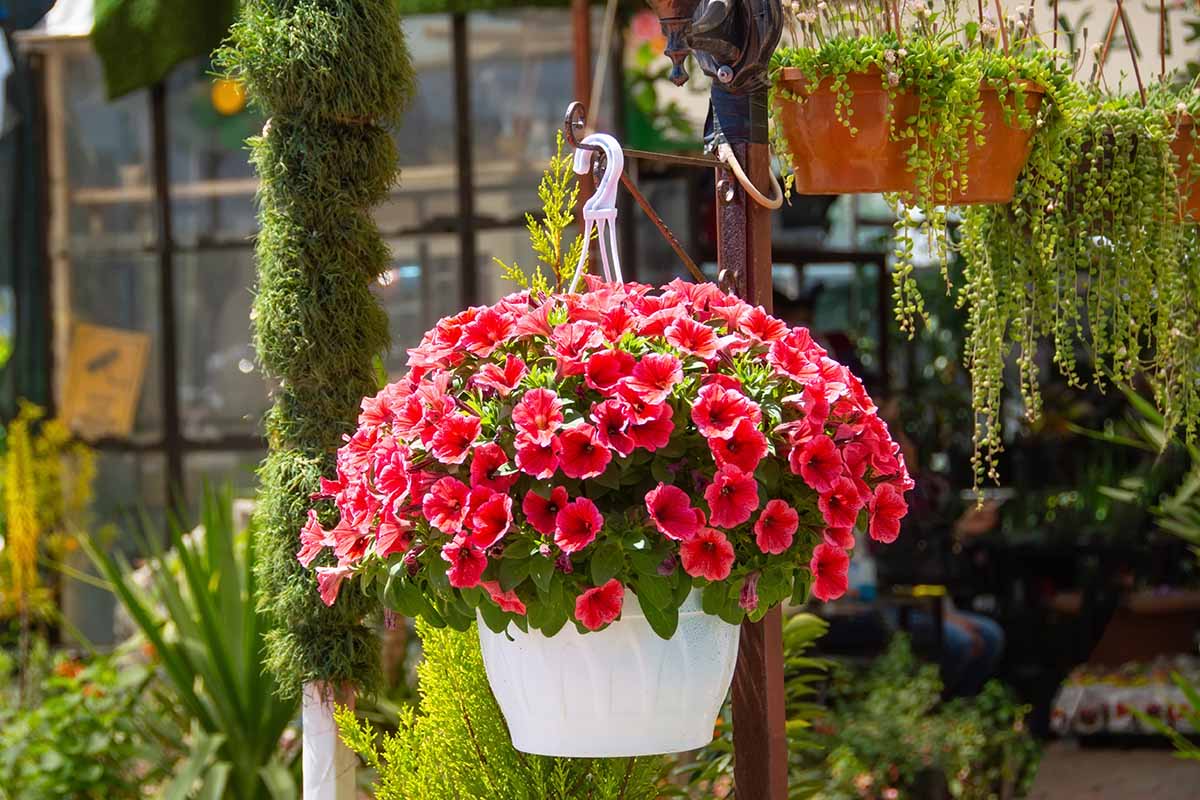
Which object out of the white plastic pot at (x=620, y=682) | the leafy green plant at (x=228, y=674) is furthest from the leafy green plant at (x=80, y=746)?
the white plastic pot at (x=620, y=682)

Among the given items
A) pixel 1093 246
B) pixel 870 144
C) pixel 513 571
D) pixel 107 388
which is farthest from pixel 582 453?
pixel 107 388

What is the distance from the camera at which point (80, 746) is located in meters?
3.70

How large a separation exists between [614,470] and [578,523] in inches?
2.7

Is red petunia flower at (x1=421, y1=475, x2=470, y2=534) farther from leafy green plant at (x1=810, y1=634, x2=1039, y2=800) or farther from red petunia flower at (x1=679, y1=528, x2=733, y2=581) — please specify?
leafy green plant at (x1=810, y1=634, x2=1039, y2=800)

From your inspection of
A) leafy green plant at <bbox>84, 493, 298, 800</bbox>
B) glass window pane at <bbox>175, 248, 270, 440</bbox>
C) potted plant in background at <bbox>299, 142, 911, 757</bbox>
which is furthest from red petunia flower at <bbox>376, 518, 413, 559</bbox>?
glass window pane at <bbox>175, 248, 270, 440</bbox>

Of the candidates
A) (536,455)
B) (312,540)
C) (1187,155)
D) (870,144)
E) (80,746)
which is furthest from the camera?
(80,746)

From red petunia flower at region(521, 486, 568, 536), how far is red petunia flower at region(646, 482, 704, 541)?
9 centimetres

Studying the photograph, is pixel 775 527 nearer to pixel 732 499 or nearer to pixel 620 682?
pixel 732 499

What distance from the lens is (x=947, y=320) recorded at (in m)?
5.56

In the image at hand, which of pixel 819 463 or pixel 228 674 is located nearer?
pixel 819 463

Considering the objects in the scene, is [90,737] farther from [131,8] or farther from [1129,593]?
[1129,593]

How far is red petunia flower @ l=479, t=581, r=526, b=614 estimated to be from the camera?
1.48m

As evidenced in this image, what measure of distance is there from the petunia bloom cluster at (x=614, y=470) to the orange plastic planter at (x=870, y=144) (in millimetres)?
418

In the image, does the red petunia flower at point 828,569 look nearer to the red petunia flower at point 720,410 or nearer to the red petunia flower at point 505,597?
the red petunia flower at point 720,410
